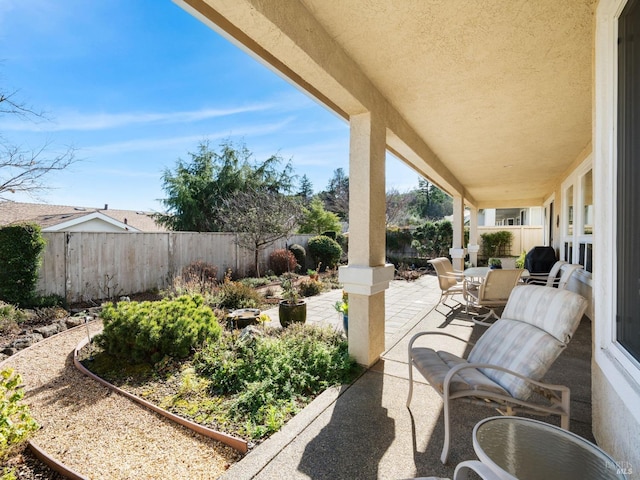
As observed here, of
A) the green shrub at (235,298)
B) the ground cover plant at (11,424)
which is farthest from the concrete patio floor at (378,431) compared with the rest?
the green shrub at (235,298)

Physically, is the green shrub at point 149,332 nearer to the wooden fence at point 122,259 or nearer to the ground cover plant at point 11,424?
the ground cover plant at point 11,424

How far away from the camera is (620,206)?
5.04 feet

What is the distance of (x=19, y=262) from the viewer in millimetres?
5395

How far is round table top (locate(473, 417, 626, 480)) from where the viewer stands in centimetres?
110

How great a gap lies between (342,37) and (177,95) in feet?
34.1

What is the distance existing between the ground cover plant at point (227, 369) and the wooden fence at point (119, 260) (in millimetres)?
3365

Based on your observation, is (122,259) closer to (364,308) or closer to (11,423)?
(11,423)

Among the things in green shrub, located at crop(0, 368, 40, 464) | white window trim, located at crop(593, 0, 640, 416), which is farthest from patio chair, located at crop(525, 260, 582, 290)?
green shrub, located at crop(0, 368, 40, 464)

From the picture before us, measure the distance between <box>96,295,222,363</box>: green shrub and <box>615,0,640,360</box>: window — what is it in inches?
146

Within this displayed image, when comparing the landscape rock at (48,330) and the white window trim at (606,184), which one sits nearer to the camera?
the white window trim at (606,184)

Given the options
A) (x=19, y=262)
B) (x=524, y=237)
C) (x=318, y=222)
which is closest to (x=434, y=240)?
(x=524, y=237)

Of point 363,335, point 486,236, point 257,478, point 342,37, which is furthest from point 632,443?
point 486,236

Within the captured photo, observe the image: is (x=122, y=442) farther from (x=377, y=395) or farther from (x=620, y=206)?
(x=620, y=206)

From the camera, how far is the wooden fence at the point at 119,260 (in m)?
6.16
